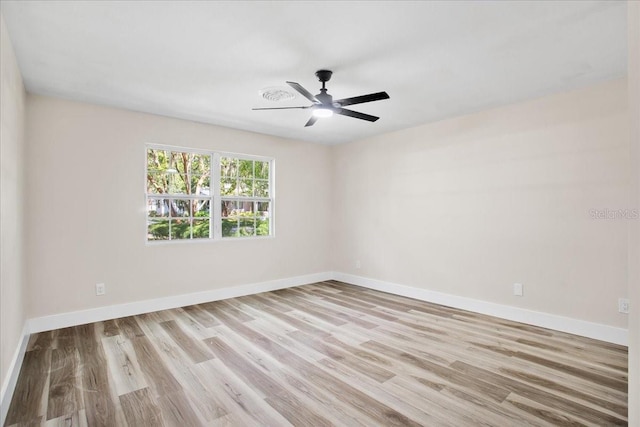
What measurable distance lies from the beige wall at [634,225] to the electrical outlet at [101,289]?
15.0 feet

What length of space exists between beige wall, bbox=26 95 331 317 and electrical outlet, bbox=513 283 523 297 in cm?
355

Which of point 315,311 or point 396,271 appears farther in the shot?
point 396,271

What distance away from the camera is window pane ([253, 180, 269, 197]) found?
5.31 meters

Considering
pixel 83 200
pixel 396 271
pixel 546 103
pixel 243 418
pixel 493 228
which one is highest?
pixel 546 103

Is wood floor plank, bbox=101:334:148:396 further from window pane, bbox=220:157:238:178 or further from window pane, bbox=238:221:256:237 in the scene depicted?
window pane, bbox=220:157:238:178

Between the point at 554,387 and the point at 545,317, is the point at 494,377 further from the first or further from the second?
the point at 545,317

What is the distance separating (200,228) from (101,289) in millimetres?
1385

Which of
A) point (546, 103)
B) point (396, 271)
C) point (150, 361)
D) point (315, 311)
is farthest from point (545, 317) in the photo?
point (150, 361)

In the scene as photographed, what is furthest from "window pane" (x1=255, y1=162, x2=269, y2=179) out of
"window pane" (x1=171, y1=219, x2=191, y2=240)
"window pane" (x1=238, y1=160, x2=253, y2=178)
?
"window pane" (x1=171, y1=219, x2=191, y2=240)

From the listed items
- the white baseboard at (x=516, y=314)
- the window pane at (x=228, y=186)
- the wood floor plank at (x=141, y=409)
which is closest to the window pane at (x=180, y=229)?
the window pane at (x=228, y=186)

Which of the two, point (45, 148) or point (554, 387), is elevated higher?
→ point (45, 148)

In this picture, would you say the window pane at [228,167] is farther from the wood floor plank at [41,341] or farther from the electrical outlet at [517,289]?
the electrical outlet at [517,289]

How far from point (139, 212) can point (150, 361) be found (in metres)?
2.02

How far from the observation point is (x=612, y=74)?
3.04 meters
